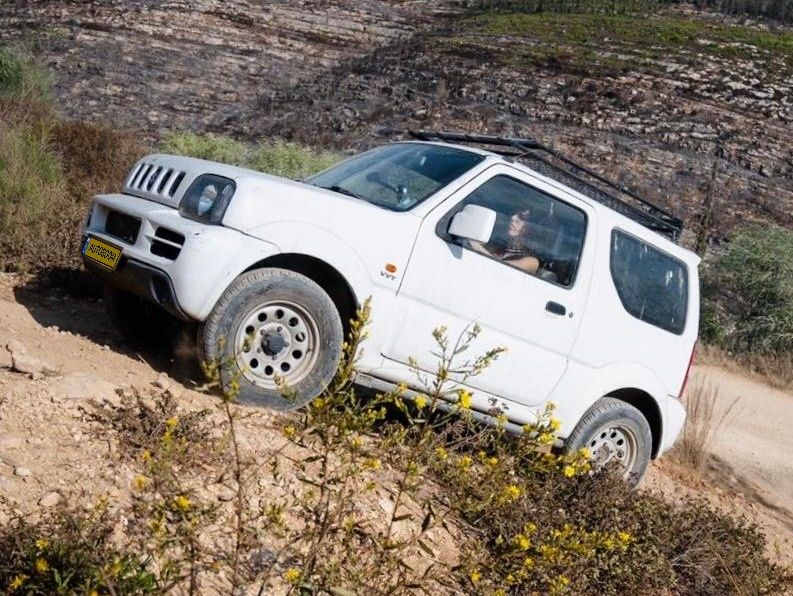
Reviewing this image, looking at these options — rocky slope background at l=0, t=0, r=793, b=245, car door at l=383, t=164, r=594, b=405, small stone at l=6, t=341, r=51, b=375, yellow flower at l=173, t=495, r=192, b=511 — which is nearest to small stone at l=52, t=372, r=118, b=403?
small stone at l=6, t=341, r=51, b=375

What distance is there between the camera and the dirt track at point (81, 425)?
13.1ft

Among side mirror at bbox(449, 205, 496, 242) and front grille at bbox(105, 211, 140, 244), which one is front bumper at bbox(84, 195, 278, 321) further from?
side mirror at bbox(449, 205, 496, 242)

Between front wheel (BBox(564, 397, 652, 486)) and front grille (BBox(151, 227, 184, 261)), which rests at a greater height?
front grille (BBox(151, 227, 184, 261))

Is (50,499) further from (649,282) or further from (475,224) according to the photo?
(649,282)

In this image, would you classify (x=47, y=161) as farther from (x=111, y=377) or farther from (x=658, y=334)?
(x=658, y=334)

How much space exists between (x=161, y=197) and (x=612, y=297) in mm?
3044

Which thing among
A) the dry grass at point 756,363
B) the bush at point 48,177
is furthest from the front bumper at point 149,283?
the dry grass at point 756,363

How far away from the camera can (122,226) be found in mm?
5621

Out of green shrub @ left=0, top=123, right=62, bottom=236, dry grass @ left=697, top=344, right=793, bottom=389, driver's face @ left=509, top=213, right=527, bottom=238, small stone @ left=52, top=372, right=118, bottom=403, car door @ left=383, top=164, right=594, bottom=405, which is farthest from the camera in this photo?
dry grass @ left=697, top=344, right=793, bottom=389

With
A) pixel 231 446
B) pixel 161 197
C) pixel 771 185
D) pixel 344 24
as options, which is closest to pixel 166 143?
pixel 161 197

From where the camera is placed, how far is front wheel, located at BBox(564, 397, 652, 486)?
6.52 metres

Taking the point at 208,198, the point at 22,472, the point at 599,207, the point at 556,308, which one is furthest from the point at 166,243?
the point at 599,207

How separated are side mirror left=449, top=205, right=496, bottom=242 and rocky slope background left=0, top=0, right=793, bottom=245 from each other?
51.9 feet

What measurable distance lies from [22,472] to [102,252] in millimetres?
1986
